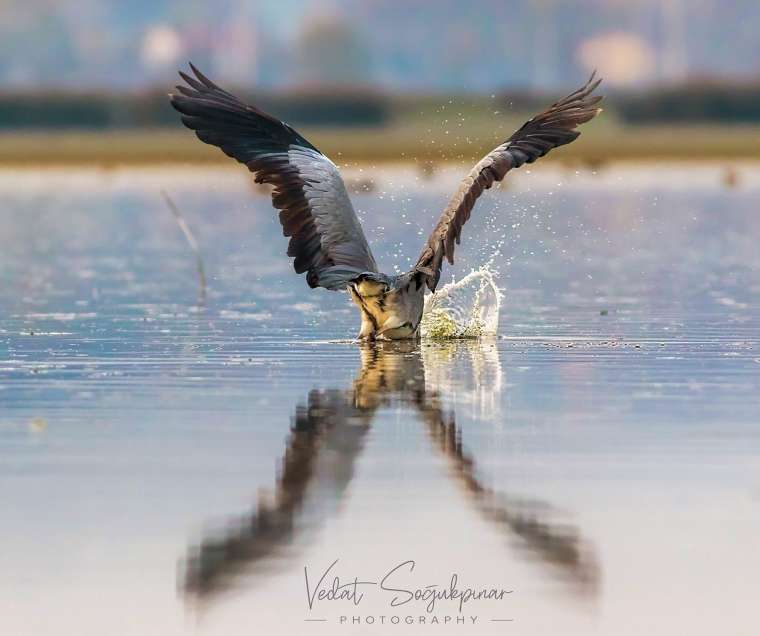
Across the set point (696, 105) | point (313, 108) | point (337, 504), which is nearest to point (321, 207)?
point (337, 504)

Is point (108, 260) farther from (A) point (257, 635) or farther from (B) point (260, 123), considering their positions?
(A) point (257, 635)

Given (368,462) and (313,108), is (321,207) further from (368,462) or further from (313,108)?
(313,108)

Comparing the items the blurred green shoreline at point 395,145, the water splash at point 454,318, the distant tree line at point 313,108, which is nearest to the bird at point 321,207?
the water splash at point 454,318

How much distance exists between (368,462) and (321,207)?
18.2 feet

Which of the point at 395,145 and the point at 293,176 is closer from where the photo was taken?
the point at 293,176

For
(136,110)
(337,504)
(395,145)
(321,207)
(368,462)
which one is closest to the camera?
(337,504)

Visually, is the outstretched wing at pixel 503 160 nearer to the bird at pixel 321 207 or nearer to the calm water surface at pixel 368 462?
the bird at pixel 321 207

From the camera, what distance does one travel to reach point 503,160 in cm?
1616

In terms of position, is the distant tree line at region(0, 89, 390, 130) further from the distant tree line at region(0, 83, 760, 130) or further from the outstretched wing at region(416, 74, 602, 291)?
the outstretched wing at region(416, 74, 602, 291)

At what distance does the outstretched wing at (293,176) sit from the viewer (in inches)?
615

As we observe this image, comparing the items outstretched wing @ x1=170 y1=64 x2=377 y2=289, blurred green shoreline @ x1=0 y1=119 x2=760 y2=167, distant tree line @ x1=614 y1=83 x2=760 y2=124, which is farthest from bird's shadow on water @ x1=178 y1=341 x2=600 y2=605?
distant tree line @ x1=614 y1=83 x2=760 y2=124

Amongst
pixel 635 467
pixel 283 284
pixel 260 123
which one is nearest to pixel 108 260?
pixel 283 284

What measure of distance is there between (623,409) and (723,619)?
4376 millimetres

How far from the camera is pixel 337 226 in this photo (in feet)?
51.5
